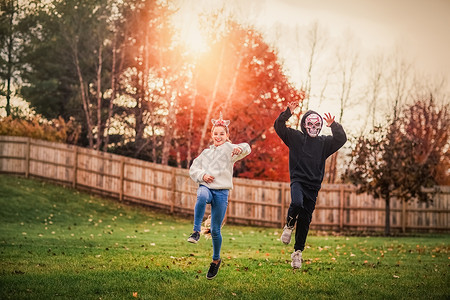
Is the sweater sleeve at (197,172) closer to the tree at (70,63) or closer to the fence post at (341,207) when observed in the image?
the fence post at (341,207)

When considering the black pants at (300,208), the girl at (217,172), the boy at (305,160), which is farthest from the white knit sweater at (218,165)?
the black pants at (300,208)

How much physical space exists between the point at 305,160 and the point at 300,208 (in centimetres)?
65

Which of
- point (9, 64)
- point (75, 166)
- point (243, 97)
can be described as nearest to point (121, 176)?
point (75, 166)

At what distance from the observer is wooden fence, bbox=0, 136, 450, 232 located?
2278 cm

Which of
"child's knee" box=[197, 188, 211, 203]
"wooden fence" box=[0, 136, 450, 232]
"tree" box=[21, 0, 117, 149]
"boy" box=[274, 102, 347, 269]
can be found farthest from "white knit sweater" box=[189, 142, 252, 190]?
"tree" box=[21, 0, 117, 149]

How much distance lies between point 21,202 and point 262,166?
390 inches

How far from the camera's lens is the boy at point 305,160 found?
288 inches

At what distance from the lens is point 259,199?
22.8m

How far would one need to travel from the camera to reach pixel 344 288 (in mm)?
7992

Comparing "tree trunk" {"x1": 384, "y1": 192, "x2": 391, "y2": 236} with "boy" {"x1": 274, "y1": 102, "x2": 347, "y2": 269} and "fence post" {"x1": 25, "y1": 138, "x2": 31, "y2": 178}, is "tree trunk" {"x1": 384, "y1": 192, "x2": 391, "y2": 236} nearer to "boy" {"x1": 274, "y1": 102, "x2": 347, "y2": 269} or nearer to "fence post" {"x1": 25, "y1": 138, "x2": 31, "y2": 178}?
"boy" {"x1": 274, "y1": 102, "x2": 347, "y2": 269}

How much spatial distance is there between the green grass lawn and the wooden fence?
4866 mm

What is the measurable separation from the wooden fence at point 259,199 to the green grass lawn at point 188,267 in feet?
16.0

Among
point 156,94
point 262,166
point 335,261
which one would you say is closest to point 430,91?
point 262,166

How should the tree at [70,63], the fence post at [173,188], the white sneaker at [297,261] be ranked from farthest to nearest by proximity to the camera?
the tree at [70,63] → the fence post at [173,188] → the white sneaker at [297,261]
